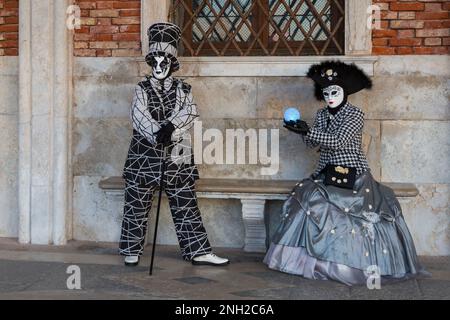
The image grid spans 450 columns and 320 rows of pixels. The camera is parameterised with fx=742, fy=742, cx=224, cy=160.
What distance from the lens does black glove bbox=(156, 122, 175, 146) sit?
5836 millimetres

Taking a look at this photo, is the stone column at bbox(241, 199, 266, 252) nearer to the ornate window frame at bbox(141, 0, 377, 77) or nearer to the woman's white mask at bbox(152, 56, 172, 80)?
the ornate window frame at bbox(141, 0, 377, 77)

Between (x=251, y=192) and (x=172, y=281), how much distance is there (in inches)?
46.3

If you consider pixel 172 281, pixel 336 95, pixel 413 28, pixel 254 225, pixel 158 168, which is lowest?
pixel 172 281

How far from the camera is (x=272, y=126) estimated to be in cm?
682

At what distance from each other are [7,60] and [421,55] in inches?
154

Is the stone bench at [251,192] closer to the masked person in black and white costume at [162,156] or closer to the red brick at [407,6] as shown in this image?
the masked person in black and white costume at [162,156]

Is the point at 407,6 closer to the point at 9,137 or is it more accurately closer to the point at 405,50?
the point at 405,50

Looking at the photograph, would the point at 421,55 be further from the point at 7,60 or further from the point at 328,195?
the point at 7,60

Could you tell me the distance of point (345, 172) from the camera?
19.0 feet

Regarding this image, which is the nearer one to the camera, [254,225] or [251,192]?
[251,192]

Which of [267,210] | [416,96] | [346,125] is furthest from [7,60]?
[416,96]

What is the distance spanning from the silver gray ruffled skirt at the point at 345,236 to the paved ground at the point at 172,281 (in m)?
0.11

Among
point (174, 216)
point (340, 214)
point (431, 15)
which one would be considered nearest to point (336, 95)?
point (340, 214)
